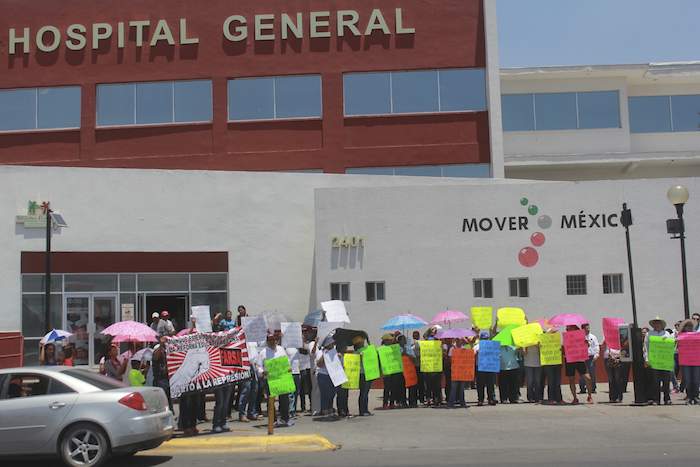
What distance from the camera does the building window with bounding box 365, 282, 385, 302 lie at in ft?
77.0

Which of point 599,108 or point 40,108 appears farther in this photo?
point 599,108

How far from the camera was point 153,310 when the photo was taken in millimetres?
25391

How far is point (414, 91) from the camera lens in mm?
31953

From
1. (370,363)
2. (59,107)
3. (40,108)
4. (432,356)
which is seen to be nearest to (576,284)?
(432,356)

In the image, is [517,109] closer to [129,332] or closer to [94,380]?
[129,332]

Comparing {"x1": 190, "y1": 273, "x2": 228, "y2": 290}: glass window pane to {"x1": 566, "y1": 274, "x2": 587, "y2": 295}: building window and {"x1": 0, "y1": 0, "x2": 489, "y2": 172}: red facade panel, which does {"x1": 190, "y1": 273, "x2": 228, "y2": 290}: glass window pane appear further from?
{"x1": 566, "y1": 274, "x2": 587, "y2": 295}: building window

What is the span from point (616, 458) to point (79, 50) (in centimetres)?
2763

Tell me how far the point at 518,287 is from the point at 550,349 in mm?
5711

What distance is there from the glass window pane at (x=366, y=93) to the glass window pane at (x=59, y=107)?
10.7 m

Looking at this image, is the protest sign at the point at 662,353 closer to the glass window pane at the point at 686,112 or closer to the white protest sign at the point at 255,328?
the white protest sign at the point at 255,328

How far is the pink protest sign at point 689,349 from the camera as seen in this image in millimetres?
17156

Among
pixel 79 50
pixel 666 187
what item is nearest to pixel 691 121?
pixel 666 187

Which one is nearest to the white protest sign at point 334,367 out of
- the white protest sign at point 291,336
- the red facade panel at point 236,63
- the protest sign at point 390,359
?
the white protest sign at point 291,336

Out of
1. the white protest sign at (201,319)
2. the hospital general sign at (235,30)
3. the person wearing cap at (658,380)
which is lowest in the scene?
the person wearing cap at (658,380)
